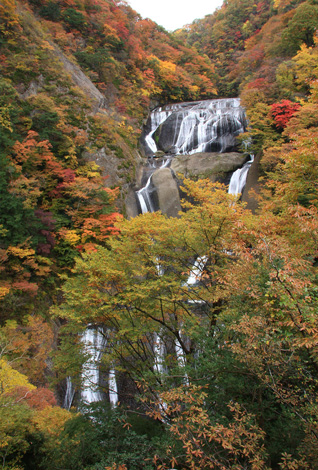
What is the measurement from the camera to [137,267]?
21.5 ft

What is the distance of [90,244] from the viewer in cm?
1304

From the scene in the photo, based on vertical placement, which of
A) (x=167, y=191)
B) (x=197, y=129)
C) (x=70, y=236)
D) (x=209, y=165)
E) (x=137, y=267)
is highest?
(x=197, y=129)

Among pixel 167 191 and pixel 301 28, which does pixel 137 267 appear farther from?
pixel 301 28

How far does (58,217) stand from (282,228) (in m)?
10.7

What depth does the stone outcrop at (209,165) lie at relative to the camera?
18.1 meters

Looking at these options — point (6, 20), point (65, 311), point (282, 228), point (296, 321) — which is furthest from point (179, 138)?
point (296, 321)

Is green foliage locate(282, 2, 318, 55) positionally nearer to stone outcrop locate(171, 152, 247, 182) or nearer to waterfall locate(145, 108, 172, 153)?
stone outcrop locate(171, 152, 247, 182)

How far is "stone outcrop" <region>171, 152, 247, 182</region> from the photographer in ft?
59.5

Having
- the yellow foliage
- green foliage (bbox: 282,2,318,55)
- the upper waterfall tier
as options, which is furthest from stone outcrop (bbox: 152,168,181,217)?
green foliage (bbox: 282,2,318,55)

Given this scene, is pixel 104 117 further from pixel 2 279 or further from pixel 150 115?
pixel 2 279

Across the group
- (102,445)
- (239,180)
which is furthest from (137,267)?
(239,180)

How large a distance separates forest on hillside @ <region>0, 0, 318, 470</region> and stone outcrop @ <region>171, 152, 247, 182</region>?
6.55 ft

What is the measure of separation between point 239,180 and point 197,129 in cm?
794

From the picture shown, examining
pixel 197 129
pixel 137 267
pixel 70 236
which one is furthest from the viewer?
pixel 197 129
